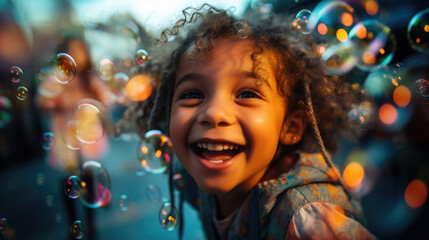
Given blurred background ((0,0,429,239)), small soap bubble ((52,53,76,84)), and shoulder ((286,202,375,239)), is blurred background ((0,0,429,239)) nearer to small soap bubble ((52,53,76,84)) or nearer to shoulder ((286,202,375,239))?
small soap bubble ((52,53,76,84))

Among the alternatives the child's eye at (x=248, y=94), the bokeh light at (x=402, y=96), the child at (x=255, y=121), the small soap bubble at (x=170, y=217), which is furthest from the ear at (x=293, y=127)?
the bokeh light at (x=402, y=96)

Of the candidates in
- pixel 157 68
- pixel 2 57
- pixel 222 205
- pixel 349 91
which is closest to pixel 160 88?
pixel 157 68

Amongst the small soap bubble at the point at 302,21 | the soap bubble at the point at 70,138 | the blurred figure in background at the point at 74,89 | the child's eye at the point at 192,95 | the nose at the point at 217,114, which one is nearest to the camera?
the nose at the point at 217,114

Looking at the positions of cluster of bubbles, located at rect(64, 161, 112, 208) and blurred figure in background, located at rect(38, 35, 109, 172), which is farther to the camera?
blurred figure in background, located at rect(38, 35, 109, 172)

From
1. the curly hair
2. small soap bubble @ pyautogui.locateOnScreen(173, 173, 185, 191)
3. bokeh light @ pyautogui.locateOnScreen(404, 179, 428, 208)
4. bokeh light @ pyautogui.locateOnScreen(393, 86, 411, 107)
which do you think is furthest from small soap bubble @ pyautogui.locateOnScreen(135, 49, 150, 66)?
bokeh light @ pyautogui.locateOnScreen(404, 179, 428, 208)

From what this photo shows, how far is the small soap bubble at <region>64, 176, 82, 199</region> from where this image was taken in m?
1.08

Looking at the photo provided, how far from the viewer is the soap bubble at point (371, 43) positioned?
107cm

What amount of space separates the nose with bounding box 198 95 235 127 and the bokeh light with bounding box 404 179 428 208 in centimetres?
181

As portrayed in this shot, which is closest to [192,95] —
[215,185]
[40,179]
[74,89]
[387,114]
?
[215,185]

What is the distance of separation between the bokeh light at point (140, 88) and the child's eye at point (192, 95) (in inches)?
13.3

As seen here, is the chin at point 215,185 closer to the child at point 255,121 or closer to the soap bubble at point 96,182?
the child at point 255,121


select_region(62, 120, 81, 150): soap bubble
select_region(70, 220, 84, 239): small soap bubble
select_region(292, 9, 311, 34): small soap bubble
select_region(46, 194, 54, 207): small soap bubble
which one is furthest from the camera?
select_region(46, 194, 54, 207): small soap bubble

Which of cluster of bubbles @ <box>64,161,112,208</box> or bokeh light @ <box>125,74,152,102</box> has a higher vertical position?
bokeh light @ <box>125,74,152,102</box>

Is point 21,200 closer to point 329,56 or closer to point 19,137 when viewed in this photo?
point 19,137
